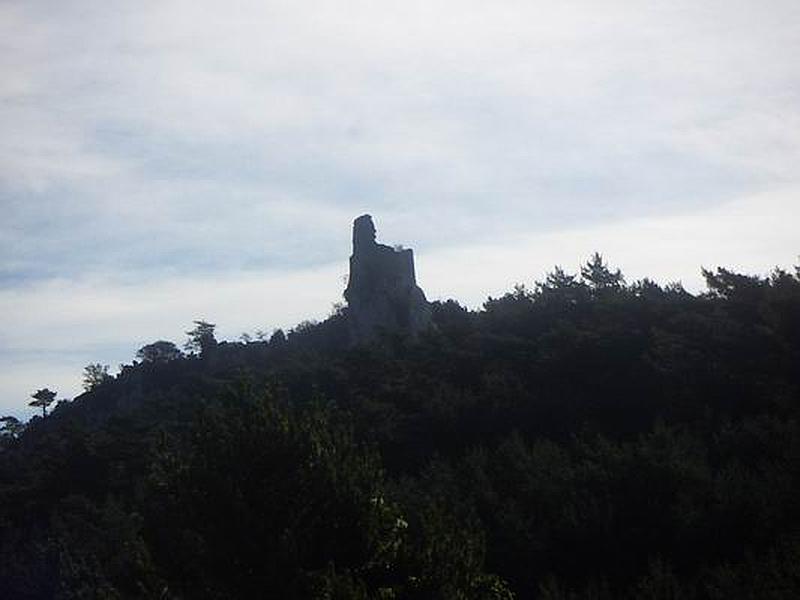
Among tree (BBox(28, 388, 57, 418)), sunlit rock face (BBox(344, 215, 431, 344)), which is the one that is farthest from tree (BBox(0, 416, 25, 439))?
sunlit rock face (BBox(344, 215, 431, 344))

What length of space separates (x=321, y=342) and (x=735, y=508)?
66.0 metres

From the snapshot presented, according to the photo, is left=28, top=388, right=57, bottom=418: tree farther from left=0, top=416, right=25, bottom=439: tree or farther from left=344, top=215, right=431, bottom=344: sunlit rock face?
left=344, top=215, right=431, bottom=344: sunlit rock face

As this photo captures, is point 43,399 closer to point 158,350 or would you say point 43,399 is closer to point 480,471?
point 158,350

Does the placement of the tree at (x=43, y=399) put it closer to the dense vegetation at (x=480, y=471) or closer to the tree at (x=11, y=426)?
the tree at (x=11, y=426)

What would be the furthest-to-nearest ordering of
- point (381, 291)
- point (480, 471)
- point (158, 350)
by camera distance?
point (158, 350) < point (381, 291) < point (480, 471)

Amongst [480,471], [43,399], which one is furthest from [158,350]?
[480,471]

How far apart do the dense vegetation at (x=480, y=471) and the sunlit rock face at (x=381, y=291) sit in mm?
17780

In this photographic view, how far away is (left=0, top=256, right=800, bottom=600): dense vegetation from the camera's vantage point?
45.3 ft

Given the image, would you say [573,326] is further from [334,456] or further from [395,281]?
[395,281]

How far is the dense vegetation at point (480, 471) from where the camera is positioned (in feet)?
45.3

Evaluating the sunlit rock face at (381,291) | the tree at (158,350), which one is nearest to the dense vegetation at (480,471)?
the sunlit rock face at (381,291)

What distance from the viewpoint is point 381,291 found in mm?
73062

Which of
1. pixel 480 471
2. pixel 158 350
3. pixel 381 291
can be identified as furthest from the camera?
pixel 158 350

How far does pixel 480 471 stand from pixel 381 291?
47763 mm
